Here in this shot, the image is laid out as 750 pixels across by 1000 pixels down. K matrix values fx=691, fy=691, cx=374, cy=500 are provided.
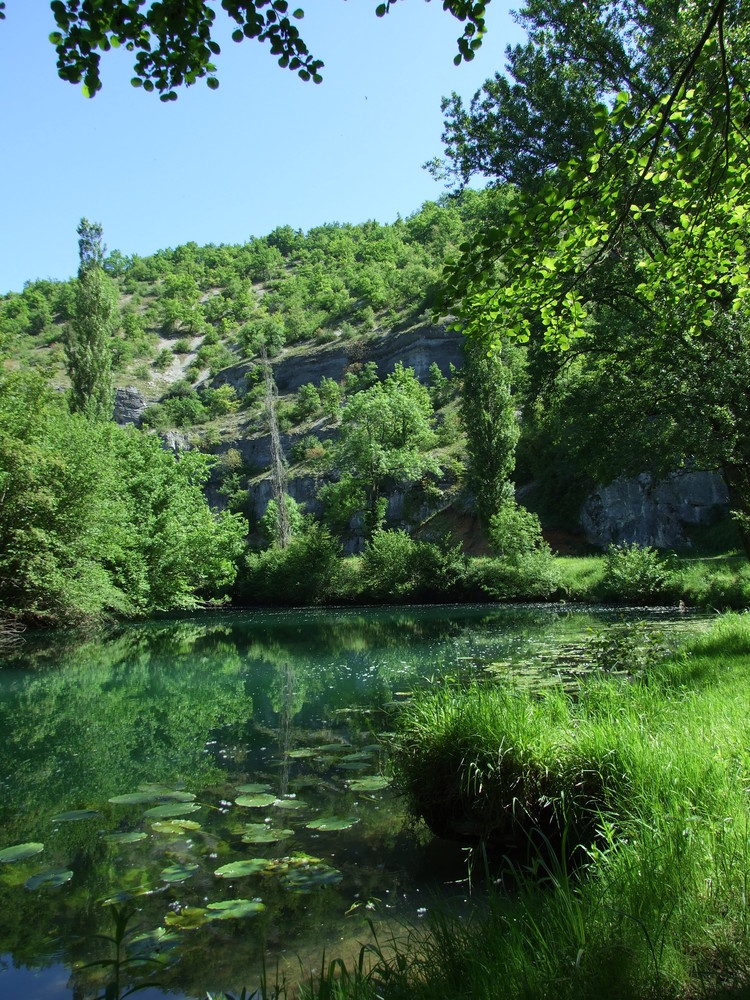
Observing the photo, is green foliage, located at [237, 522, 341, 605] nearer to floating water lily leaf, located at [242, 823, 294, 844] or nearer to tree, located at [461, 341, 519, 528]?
tree, located at [461, 341, 519, 528]

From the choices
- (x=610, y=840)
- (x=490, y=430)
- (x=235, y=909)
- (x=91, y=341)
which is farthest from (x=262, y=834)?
(x=91, y=341)

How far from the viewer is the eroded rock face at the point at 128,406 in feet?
242

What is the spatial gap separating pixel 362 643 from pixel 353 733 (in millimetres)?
10427

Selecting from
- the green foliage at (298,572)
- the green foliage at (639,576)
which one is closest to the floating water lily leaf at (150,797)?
the green foliage at (639,576)

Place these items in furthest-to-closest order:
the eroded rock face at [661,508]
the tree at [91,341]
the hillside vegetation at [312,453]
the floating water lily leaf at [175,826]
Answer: the tree at [91,341] < the eroded rock face at [661,508] < the hillside vegetation at [312,453] < the floating water lily leaf at [175,826]

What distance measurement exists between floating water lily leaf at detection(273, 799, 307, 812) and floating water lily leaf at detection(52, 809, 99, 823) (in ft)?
5.46

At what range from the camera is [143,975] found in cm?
367

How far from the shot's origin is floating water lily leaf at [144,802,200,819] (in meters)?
6.00

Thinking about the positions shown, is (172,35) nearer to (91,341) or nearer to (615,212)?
(615,212)

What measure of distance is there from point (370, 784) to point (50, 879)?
8.97ft

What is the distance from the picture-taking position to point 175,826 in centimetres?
568

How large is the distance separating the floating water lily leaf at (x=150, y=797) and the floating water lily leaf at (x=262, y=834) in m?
1.12

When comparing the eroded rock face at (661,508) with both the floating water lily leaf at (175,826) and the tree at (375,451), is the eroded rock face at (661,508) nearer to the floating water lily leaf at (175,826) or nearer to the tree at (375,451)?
the tree at (375,451)

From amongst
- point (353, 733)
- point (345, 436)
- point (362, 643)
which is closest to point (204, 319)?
point (345, 436)
